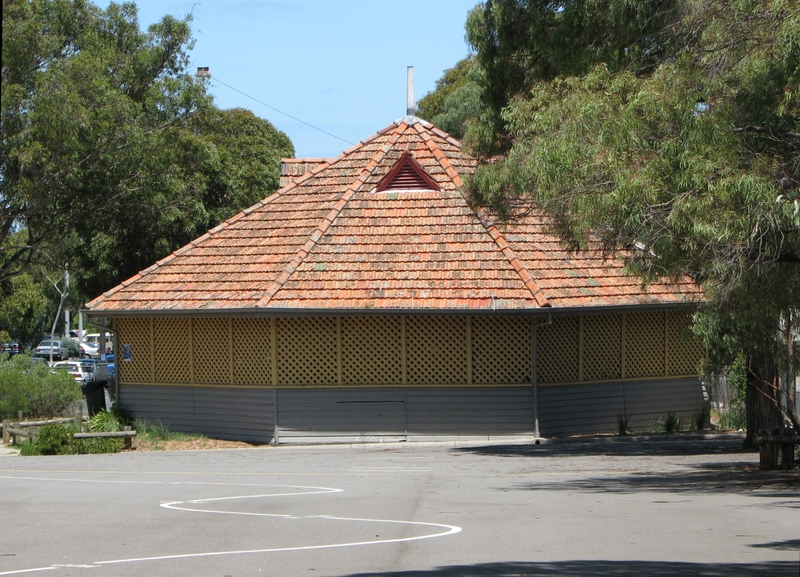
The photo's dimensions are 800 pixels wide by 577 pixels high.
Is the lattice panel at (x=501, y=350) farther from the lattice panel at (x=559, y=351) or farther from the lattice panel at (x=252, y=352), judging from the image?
the lattice panel at (x=252, y=352)

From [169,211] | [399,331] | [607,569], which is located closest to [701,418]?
[399,331]

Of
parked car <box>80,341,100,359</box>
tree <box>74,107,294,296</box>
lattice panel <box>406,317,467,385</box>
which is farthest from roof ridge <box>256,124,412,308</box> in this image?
parked car <box>80,341,100,359</box>

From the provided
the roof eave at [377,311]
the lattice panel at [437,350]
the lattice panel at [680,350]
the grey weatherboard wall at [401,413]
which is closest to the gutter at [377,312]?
the roof eave at [377,311]

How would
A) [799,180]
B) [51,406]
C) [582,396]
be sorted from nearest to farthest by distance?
1. [799,180]
2. [582,396]
3. [51,406]

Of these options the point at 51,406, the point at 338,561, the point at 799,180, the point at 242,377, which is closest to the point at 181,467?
the point at 242,377

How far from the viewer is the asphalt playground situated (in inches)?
330

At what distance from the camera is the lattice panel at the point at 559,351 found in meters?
21.1

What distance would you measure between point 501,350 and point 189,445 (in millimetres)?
6658

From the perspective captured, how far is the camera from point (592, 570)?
7.79m

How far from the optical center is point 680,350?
76.1ft

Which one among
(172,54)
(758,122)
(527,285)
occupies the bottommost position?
(527,285)

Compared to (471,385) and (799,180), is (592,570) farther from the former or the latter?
(471,385)

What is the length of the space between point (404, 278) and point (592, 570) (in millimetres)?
13414

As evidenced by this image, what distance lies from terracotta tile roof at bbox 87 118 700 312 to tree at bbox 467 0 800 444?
4186mm
